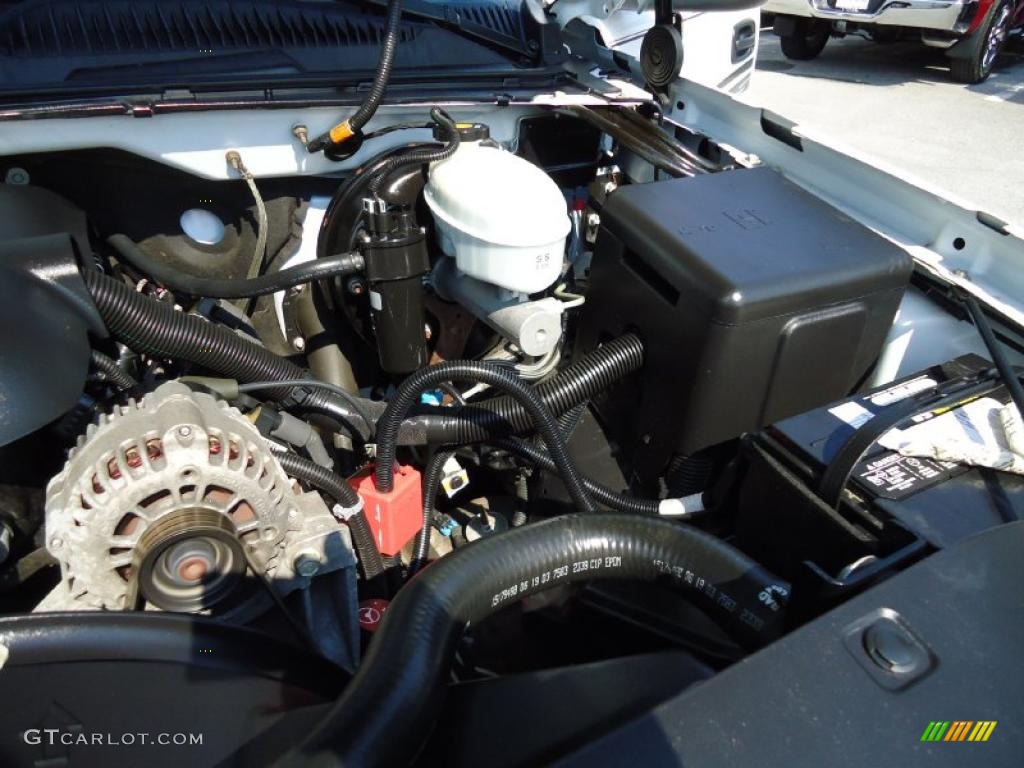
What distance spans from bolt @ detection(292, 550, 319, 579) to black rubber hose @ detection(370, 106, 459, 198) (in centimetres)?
71

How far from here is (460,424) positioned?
131cm

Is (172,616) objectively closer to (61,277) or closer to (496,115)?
(61,277)

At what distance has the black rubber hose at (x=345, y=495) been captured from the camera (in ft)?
3.76

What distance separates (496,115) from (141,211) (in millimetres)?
804

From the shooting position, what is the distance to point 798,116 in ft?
18.8

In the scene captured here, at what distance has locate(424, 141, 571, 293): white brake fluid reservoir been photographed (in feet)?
4.24

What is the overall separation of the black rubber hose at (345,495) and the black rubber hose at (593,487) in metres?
0.29

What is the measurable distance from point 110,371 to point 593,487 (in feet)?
2.69

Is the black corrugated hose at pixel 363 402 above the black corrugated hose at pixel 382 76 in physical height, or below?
below

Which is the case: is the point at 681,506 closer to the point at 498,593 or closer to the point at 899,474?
the point at 899,474

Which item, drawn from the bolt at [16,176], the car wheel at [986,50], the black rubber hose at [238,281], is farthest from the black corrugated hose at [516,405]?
the car wheel at [986,50]

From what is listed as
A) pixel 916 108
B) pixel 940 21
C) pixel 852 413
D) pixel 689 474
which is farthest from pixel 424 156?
pixel 940 21

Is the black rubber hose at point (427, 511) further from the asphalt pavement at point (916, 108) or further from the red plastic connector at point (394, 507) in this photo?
the asphalt pavement at point (916, 108)

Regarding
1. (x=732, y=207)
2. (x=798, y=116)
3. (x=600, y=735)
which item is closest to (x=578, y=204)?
(x=732, y=207)
